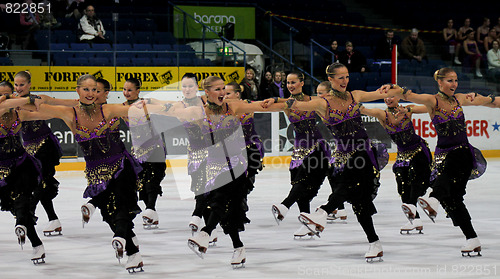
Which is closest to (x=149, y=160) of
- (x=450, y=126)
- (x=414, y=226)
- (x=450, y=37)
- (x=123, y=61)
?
(x=414, y=226)

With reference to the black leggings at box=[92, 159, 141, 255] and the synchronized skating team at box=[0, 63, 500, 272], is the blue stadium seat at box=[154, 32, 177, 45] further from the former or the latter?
the black leggings at box=[92, 159, 141, 255]

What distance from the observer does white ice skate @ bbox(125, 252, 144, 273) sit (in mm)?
6457

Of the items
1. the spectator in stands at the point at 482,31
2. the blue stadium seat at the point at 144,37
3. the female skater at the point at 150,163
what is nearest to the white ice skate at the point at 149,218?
the female skater at the point at 150,163

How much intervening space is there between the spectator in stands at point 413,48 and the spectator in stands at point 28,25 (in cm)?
918

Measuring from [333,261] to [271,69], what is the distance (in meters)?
11.1

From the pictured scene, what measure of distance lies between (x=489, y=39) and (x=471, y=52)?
1.31 m

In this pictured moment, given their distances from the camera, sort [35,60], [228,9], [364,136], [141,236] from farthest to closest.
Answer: [228,9]
[35,60]
[141,236]
[364,136]

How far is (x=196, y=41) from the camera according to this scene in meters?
17.9

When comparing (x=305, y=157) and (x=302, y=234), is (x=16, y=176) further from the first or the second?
(x=305, y=157)

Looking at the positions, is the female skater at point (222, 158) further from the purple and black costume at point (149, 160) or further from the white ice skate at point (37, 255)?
the purple and black costume at point (149, 160)

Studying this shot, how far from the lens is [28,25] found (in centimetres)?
1588

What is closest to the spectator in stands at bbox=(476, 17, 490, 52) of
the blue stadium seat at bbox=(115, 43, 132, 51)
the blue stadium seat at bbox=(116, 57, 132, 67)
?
the blue stadium seat at bbox=(115, 43, 132, 51)

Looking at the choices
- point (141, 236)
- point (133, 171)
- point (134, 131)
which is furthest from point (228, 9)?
point (133, 171)

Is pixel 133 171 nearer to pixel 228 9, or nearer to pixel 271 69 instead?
pixel 271 69
